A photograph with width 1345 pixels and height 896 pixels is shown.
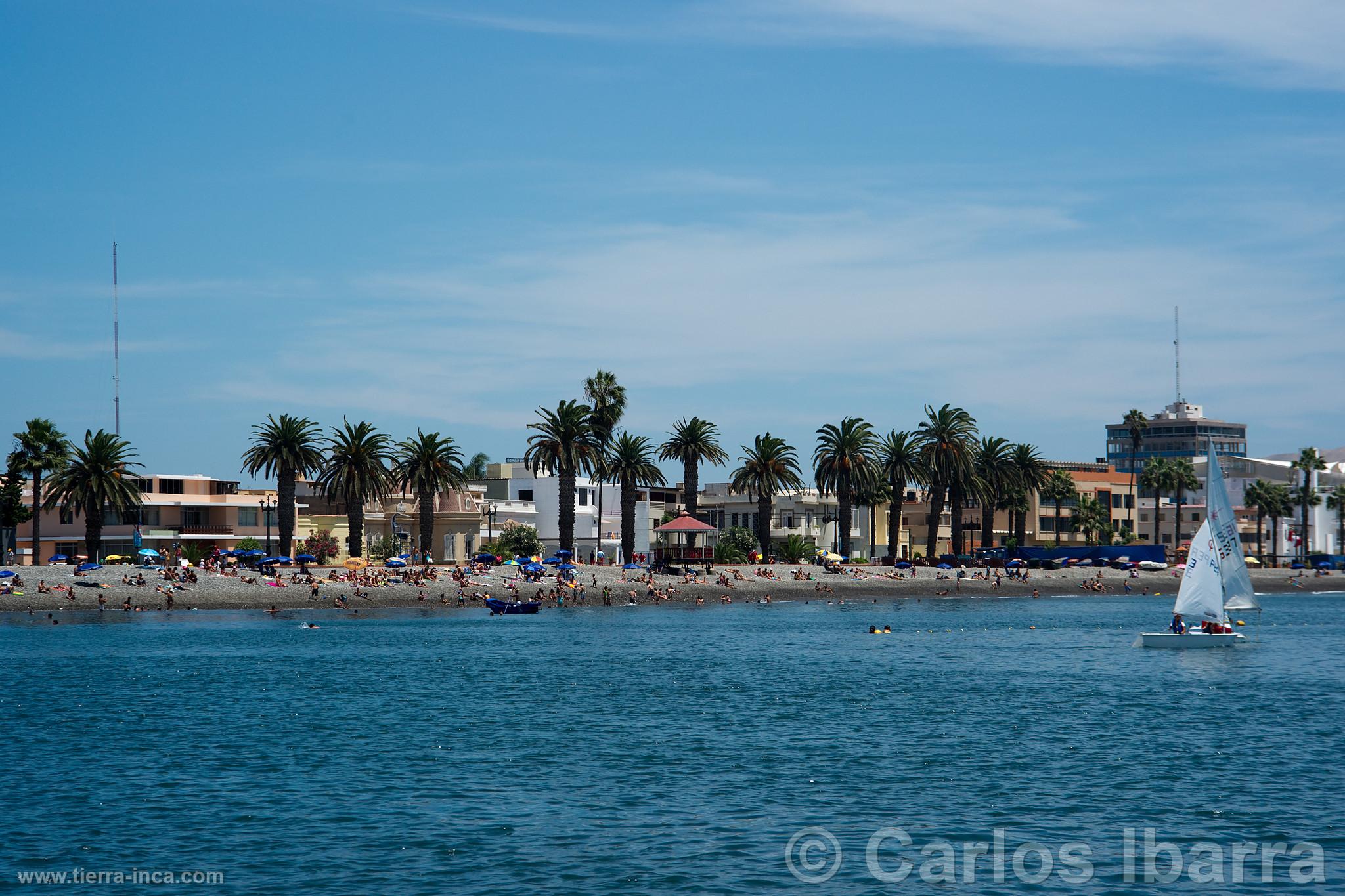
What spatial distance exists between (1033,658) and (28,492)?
86319 millimetres

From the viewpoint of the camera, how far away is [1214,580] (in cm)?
6050

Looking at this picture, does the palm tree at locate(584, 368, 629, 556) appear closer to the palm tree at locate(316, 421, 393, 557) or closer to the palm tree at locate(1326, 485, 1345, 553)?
the palm tree at locate(316, 421, 393, 557)

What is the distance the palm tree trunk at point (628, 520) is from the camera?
389ft

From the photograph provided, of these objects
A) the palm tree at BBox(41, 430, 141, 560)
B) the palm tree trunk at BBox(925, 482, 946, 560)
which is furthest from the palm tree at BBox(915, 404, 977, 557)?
the palm tree at BBox(41, 430, 141, 560)

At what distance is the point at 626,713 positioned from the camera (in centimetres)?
4397

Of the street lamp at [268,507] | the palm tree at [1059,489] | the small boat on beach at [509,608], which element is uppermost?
the palm tree at [1059,489]

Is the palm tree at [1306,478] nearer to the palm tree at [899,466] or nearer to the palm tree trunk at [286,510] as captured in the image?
the palm tree at [899,466]

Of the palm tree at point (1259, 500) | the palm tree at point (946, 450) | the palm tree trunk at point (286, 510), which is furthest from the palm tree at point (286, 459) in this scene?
the palm tree at point (1259, 500)

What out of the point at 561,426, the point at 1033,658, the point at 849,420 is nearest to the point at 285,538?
the point at 561,426

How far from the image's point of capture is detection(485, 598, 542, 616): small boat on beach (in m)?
93.2

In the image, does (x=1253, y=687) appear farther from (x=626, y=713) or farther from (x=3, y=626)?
(x=3, y=626)

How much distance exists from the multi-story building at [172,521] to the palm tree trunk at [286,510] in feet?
36.3

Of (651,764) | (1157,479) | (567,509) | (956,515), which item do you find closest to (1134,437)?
(1157,479)

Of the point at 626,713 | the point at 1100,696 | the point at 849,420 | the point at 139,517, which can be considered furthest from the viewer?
the point at 849,420
